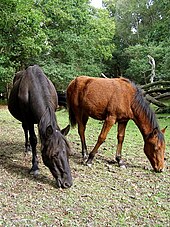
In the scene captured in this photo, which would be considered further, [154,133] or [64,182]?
[154,133]

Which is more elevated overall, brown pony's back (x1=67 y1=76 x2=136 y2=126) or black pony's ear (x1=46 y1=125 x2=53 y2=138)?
brown pony's back (x1=67 y1=76 x2=136 y2=126)

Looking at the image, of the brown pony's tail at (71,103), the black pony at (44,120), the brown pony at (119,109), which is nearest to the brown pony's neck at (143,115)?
the brown pony at (119,109)

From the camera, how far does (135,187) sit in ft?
13.0

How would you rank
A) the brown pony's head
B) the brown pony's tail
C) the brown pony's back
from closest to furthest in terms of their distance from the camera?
the brown pony's head → the brown pony's back → the brown pony's tail

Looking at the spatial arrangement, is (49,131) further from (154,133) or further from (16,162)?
(154,133)

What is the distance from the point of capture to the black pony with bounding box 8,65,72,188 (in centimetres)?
370

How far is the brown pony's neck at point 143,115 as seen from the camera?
15.3 feet

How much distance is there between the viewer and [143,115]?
4.71m

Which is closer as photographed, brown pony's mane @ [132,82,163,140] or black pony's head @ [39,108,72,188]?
black pony's head @ [39,108,72,188]

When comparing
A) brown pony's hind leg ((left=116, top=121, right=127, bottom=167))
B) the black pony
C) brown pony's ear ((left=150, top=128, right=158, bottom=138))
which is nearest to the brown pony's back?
brown pony's hind leg ((left=116, top=121, right=127, bottom=167))

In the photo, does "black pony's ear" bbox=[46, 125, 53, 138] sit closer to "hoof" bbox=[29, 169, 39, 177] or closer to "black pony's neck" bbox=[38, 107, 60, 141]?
"black pony's neck" bbox=[38, 107, 60, 141]

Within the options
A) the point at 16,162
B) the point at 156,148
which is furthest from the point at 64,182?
the point at 156,148

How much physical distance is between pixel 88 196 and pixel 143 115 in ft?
5.71

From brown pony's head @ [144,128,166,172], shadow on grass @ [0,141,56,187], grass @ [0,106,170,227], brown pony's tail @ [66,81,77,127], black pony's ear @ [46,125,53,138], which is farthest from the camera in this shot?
brown pony's tail @ [66,81,77,127]
